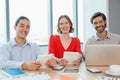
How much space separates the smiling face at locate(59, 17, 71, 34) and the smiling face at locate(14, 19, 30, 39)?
1.55ft

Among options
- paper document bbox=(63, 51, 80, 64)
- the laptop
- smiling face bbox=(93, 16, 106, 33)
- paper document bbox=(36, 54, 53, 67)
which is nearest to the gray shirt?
smiling face bbox=(93, 16, 106, 33)

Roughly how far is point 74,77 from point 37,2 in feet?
10.9

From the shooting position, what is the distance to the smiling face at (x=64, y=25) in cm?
275

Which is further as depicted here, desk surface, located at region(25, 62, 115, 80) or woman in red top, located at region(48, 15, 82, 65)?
woman in red top, located at region(48, 15, 82, 65)

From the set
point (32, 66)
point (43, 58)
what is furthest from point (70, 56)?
point (32, 66)

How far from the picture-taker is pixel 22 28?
2434mm

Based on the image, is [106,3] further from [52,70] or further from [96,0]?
[52,70]

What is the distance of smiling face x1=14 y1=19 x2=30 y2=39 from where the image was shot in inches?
94.7

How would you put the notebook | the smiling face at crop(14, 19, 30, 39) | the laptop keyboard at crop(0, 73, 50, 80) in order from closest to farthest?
the laptop keyboard at crop(0, 73, 50, 80) < the notebook < the smiling face at crop(14, 19, 30, 39)

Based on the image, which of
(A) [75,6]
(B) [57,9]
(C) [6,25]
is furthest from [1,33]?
(A) [75,6]

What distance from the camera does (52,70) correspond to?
79.8 inches

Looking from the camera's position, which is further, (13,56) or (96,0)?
(96,0)

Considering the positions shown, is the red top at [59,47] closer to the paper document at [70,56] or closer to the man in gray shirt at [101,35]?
the man in gray shirt at [101,35]

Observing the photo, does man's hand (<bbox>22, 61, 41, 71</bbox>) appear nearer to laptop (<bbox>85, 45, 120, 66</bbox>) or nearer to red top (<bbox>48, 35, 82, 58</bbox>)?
laptop (<bbox>85, 45, 120, 66</bbox>)
